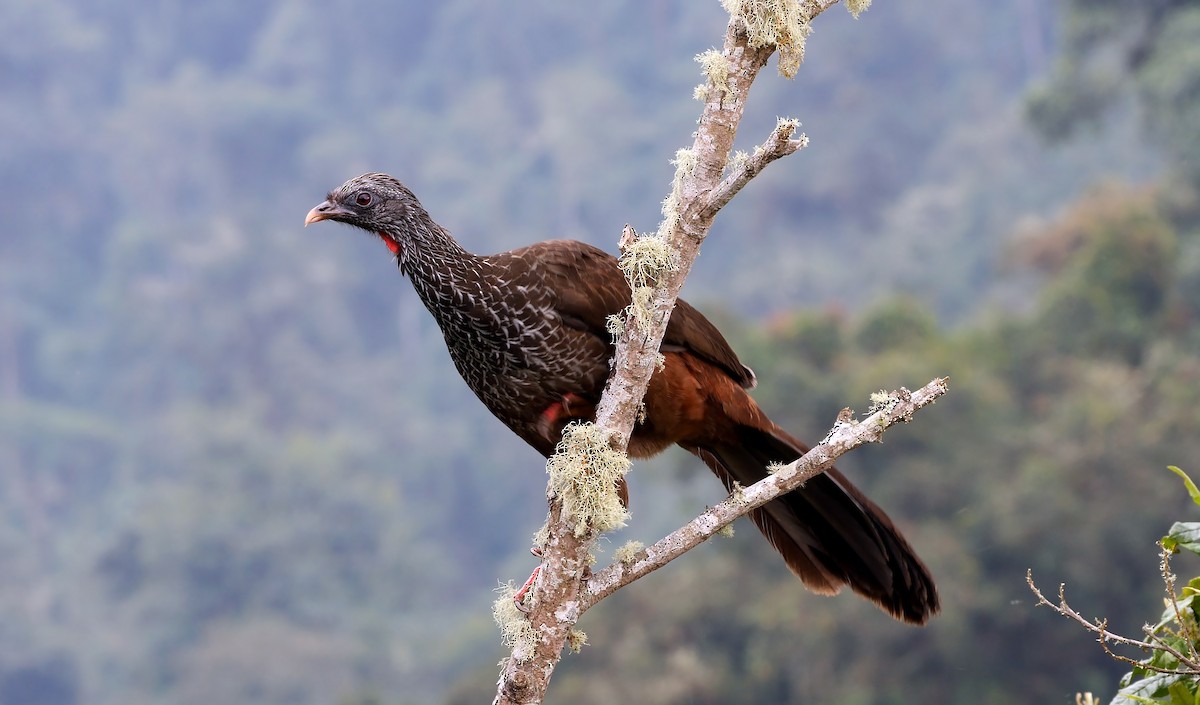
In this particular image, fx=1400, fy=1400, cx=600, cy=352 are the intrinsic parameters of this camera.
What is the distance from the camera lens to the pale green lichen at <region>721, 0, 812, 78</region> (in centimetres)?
308

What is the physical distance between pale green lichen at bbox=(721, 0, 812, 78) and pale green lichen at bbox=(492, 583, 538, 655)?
4.49 feet

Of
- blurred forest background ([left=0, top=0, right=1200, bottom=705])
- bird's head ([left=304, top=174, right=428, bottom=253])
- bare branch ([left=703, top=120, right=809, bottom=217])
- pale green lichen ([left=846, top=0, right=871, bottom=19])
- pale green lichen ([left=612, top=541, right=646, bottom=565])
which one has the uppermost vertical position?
blurred forest background ([left=0, top=0, right=1200, bottom=705])

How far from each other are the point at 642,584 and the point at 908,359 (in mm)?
4748

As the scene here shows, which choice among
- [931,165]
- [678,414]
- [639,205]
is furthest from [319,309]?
[678,414]

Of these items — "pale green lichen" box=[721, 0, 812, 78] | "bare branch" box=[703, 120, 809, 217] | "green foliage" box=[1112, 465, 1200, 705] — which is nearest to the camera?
"green foliage" box=[1112, 465, 1200, 705]

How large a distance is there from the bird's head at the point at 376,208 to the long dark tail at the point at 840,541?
1189 millimetres

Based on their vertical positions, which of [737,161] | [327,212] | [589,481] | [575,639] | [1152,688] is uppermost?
[327,212]

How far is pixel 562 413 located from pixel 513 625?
784mm

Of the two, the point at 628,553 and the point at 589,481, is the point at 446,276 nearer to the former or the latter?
the point at 589,481

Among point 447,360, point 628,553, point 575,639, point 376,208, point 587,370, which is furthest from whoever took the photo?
point 447,360

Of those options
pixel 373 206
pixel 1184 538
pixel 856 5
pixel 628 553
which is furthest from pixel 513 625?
pixel 856 5

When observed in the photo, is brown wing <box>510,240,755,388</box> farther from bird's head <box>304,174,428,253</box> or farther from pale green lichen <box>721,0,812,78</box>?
pale green lichen <box>721,0,812,78</box>

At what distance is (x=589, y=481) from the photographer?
3.16m

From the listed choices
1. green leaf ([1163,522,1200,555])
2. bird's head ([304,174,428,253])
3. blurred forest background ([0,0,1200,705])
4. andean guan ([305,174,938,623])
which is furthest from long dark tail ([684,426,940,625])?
blurred forest background ([0,0,1200,705])
